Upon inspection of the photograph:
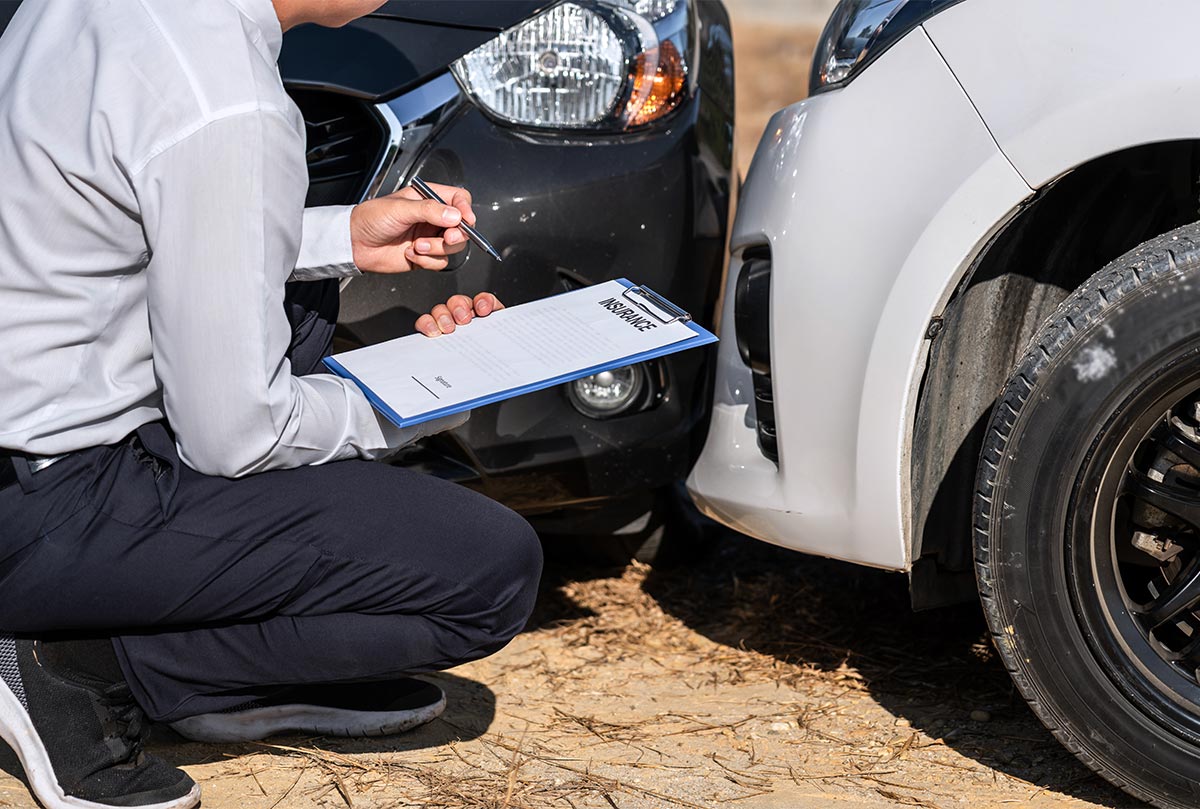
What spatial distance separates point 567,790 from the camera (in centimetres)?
221

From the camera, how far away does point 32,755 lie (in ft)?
6.81

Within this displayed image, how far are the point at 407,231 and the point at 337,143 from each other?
43cm

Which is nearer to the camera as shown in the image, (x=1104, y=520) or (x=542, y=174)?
(x=1104, y=520)

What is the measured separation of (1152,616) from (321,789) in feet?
4.39

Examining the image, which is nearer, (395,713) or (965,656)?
(395,713)

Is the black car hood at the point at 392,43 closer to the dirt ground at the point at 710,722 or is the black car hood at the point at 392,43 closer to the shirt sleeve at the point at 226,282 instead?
the shirt sleeve at the point at 226,282

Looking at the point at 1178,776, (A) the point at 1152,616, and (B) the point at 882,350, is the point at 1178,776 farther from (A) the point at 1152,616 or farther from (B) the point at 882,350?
(B) the point at 882,350

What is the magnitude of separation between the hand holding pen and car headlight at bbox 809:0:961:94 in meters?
0.64

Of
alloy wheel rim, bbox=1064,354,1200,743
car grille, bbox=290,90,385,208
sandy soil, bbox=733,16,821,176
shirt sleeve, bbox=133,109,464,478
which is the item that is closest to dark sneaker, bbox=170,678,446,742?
shirt sleeve, bbox=133,109,464,478

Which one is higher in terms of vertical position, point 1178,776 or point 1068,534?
point 1068,534

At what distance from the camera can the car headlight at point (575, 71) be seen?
2580 millimetres

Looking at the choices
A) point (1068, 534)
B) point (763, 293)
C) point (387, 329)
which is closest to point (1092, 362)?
point (1068, 534)

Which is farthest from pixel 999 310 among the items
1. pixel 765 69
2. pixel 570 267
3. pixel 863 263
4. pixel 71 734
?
pixel 765 69

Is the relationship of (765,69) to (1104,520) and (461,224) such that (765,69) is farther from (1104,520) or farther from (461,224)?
(1104,520)
